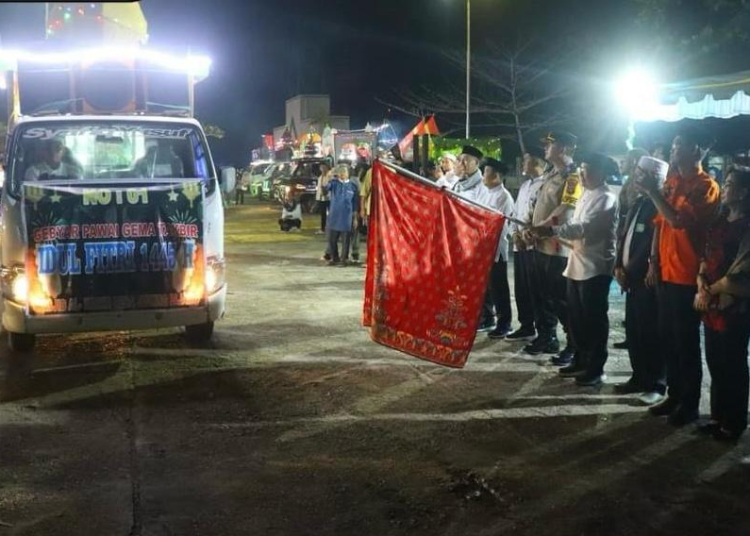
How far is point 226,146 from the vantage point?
8650 centimetres

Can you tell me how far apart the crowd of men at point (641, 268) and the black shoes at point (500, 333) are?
0.01m

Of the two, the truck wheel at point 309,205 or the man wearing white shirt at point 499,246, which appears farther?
the truck wheel at point 309,205

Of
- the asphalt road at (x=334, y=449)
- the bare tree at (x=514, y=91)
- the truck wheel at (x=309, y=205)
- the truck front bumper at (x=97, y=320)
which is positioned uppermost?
the bare tree at (x=514, y=91)

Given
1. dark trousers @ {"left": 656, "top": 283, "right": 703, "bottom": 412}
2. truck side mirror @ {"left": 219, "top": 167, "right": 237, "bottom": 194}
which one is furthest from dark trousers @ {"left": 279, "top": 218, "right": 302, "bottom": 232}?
dark trousers @ {"left": 656, "top": 283, "right": 703, "bottom": 412}

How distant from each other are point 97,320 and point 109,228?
0.84 m

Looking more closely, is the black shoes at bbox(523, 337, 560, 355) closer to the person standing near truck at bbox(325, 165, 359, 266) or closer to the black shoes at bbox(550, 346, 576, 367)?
the black shoes at bbox(550, 346, 576, 367)

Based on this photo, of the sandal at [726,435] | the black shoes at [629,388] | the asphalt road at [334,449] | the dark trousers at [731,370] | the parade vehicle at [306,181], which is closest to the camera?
the asphalt road at [334,449]

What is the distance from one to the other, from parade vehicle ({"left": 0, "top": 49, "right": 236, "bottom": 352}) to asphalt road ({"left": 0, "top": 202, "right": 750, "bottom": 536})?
534 millimetres

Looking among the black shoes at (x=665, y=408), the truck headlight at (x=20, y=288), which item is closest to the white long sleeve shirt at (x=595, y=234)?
the black shoes at (x=665, y=408)

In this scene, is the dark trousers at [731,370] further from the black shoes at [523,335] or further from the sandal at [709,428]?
the black shoes at [523,335]

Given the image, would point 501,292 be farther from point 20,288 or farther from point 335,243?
point 335,243

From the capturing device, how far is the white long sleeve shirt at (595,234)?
711 cm

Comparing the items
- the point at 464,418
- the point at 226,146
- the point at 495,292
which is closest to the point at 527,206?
the point at 495,292

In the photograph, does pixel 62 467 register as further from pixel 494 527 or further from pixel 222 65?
pixel 222 65
